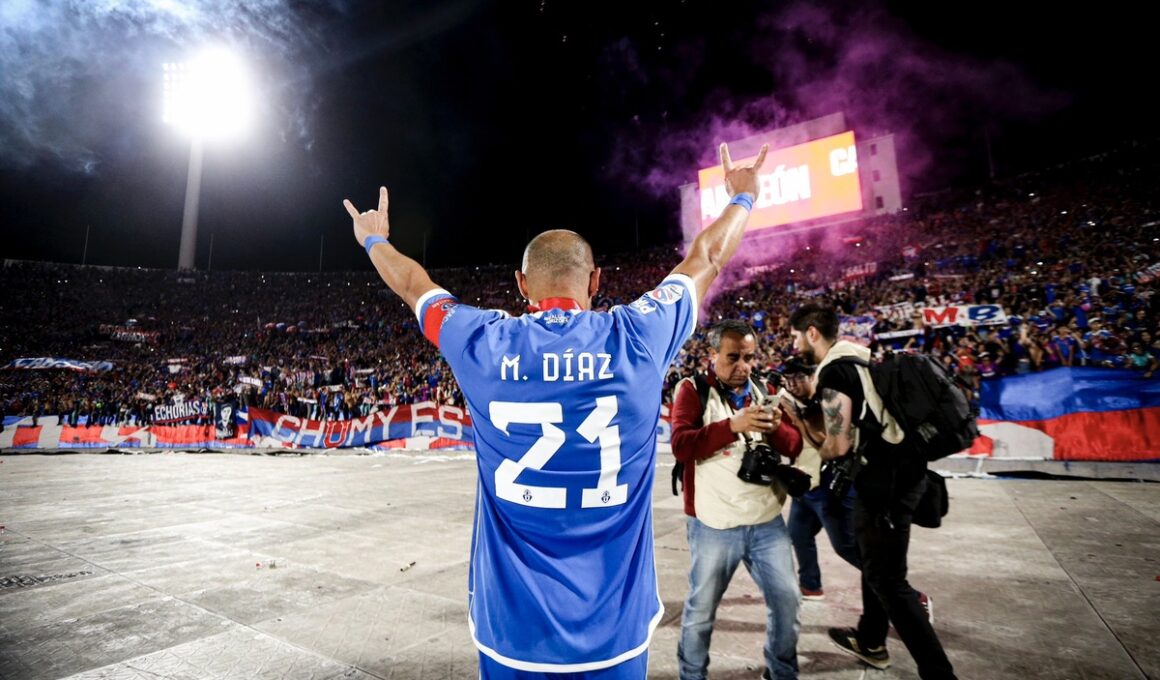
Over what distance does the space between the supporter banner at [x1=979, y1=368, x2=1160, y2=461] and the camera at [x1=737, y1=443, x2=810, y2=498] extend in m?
10.0

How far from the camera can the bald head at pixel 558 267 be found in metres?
1.54

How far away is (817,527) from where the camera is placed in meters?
3.95

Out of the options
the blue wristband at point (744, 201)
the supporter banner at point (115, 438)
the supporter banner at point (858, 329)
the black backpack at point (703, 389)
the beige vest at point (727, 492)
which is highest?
the supporter banner at point (858, 329)

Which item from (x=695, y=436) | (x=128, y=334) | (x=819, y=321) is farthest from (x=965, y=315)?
(x=128, y=334)

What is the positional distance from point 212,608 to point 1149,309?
16.2m

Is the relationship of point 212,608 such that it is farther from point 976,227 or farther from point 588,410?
point 976,227

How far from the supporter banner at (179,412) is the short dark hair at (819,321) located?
2345 centimetres

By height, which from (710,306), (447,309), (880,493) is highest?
(710,306)

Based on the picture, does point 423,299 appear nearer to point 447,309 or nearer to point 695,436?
point 447,309

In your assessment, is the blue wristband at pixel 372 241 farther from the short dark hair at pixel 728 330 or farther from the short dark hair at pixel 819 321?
the short dark hair at pixel 819 321

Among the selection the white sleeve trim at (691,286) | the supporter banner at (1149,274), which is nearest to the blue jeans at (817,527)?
the white sleeve trim at (691,286)

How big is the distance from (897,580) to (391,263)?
2.84m

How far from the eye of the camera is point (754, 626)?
359 centimetres

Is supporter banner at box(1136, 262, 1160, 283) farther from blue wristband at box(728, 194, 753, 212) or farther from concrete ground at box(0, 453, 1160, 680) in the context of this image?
blue wristband at box(728, 194, 753, 212)
